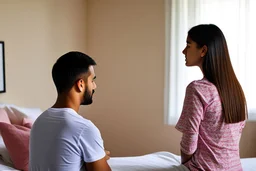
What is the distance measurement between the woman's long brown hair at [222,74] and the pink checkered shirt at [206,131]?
0.03 m

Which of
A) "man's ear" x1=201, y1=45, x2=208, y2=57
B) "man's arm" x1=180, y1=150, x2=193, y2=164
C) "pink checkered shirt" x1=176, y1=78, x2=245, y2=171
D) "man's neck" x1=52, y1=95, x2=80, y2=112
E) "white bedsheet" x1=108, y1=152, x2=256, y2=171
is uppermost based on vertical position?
"man's ear" x1=201, y1=45, x2=208, y2=57

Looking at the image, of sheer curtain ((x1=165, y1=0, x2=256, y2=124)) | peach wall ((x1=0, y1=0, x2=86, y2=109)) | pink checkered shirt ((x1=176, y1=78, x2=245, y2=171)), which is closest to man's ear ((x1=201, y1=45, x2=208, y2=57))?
pink checkered shirt ((x1=176, y1=78, x2=245, y2=171))

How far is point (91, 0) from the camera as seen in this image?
3.64 m

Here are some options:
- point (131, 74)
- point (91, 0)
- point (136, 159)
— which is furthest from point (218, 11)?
point (136, 159)

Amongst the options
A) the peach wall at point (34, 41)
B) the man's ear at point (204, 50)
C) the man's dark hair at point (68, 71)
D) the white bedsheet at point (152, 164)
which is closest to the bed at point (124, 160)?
the white bedsheet at point (152, 164)

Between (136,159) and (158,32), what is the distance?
4.94 feet

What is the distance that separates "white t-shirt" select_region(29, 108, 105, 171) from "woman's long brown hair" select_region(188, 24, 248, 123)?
2.33 ft

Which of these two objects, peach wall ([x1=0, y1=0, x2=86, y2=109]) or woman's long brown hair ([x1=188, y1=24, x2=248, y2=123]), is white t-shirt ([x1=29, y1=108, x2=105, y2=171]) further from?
peach wall ([x1=0, y1=0, x2=86, y2=109])

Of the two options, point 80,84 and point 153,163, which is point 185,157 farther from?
point 80,84

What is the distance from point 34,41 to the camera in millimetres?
2973

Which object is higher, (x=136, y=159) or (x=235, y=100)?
(x=235, y=100)

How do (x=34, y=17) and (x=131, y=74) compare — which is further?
(x=131, y=74)

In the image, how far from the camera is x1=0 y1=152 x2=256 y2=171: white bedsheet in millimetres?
1945

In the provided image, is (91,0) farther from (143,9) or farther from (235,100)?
(235,100)
